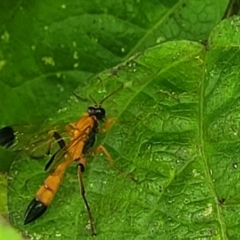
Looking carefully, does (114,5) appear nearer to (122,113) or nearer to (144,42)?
(144,42)

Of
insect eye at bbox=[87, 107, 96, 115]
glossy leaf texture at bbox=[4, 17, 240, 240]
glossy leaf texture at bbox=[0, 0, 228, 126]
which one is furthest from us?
glossy leaf texture at bbox=[0, 0, 228, 126]

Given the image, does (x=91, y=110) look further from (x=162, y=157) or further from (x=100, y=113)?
(x=162, y=157)

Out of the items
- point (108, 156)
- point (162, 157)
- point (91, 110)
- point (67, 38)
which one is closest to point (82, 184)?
point (108, 156)

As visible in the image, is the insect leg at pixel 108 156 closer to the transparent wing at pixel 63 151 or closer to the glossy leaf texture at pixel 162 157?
the glossy leaf texture at pixel 162 157

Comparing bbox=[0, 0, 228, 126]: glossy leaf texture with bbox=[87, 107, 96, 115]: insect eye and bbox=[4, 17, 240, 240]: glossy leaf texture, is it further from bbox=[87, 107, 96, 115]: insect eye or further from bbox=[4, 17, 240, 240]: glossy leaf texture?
bbox=[4, 17, 240, 240]: glossy leaf texture

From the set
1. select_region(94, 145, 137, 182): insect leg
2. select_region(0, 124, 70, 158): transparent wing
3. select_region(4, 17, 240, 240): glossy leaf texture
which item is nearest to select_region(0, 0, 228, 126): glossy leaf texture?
select_region(0, 124, 70, 158): transparent wing

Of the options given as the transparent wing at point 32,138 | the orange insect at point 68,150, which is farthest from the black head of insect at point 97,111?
the transparent wing at point 32,138
